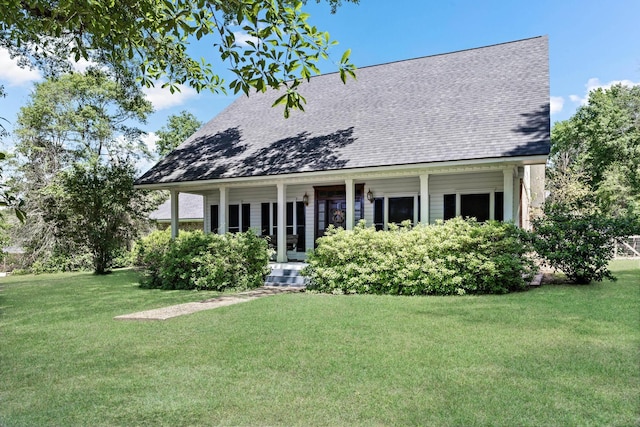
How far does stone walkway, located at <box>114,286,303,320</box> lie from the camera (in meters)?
7.53

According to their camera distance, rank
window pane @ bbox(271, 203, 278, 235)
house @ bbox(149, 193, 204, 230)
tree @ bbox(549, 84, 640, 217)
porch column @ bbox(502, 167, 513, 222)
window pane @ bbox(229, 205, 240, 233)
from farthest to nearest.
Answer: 1. tree @ bbox(549, 84, 640, 217)
2. house @ bbox(149, 193, 204, 230)
3. window pane @ bbox(229, 205, 240, 233)
4. window pane @ bbox(271, 203, 278, 235)
5. porch column @ bbox(502, 167, 513, 222)

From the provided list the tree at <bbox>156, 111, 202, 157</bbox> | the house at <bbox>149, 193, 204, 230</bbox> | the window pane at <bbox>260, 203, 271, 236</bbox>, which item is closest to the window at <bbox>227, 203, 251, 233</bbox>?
the window pane at <bbox>260, 203, 271, 236</bbox>

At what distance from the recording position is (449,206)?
43.8ft

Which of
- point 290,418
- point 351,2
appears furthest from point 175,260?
point 290,418

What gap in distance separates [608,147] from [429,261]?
32.4 meters

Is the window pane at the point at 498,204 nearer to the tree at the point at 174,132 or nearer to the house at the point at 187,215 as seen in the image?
the house at the point at 187,215

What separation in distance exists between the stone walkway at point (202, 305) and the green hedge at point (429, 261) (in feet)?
3.99

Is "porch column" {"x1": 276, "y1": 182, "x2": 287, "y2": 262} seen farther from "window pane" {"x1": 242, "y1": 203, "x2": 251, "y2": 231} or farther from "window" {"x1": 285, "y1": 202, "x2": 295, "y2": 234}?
"window pane" {"x1": 242, "y1": 203, "x2": 251, "y2": 231}

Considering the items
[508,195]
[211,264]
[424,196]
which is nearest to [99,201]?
[211,264]

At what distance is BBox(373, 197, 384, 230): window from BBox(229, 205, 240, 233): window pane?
229 inches

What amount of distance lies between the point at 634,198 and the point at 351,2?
28.4 metres

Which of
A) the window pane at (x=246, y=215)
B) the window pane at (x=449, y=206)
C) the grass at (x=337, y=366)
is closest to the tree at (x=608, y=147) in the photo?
the window pane at (x=449, y=206)

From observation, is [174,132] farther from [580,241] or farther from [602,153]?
[580,241]

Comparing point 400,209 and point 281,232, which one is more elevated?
point 400,209
